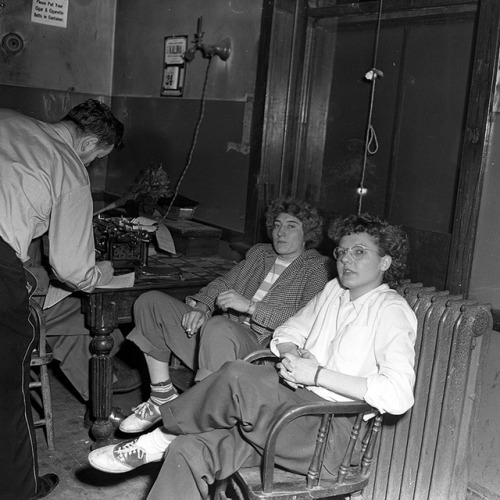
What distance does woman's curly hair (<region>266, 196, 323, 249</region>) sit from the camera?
3.41m

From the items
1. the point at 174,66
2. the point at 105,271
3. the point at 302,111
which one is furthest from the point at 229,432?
the point at 174,66

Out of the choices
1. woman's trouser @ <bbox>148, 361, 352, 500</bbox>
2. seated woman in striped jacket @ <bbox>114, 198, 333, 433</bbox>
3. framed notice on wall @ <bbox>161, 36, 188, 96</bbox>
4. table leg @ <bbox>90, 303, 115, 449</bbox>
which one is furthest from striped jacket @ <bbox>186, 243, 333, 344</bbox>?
framed notice on wall @ <bbox>161, 36, 188, 96</bbox>

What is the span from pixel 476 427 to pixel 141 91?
11.9 feet

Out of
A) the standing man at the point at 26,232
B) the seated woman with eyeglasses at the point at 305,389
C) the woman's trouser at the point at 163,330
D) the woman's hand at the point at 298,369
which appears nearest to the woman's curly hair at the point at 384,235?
the seated woman with eyeglasses at the point at 305,389

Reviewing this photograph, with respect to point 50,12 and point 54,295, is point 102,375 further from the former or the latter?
point 50,12

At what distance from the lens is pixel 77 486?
10.5 ft

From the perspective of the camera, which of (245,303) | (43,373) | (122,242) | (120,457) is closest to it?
(120,457)

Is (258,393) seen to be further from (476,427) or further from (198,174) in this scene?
(198,174)

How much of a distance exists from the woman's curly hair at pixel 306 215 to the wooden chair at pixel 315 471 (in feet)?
3.93

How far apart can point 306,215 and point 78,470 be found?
5.48 ft

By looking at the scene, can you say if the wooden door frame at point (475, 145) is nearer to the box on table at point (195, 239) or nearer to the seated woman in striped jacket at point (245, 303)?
the seated woman in striped jacket at point (245, 303)

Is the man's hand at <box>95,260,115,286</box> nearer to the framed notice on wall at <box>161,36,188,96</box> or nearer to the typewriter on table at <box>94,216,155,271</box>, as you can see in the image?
the typewriter on table at <box>94,216,155,271</box>

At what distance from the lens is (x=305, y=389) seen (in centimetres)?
258

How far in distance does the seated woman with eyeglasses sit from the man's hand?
38.0 inches
